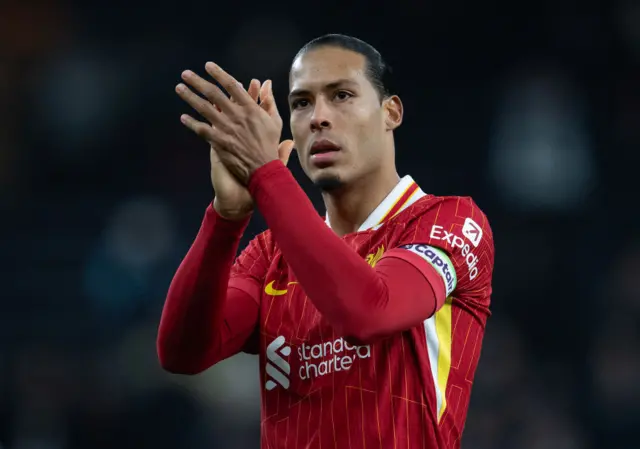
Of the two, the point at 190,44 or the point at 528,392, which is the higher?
the point at 190,44

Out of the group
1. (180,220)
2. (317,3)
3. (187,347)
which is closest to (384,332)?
(187,347)

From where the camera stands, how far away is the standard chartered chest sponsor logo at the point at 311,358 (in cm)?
245

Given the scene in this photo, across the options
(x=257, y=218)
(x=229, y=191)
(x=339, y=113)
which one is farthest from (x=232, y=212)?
(x=257, y=218)

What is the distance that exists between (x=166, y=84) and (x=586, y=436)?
15.0 ft

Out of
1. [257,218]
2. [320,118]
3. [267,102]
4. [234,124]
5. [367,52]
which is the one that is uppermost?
[257,218]

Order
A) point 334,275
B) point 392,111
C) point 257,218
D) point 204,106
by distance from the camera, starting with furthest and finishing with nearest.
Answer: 1. point 257,218
2. point 392,111
3. point 204,106
4. point 334,275

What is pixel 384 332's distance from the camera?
2145 mm

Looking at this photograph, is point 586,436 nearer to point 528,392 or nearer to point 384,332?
point 528,392

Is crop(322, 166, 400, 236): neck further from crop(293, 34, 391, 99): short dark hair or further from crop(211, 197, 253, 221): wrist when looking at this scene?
crop(211, 197, 253, 221): wrist

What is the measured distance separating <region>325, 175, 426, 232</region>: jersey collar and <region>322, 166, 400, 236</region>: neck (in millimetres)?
38

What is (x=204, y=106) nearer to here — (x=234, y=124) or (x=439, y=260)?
(x=234, y=124)

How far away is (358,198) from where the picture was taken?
280cm

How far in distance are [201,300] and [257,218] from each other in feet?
14.0

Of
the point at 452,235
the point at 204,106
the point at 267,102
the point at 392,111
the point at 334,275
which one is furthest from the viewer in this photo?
the point at 392,111
